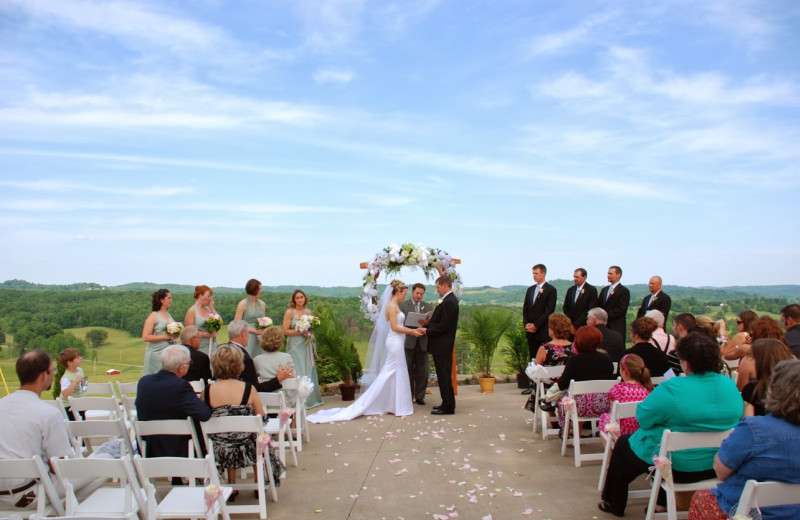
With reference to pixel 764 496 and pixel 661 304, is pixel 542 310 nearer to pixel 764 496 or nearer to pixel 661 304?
pixel 661 304

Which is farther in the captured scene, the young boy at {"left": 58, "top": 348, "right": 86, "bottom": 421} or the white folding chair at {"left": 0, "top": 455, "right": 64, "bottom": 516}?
the young boy at {"left": 58, "top": 348, "right": 86, "bottom": 421}

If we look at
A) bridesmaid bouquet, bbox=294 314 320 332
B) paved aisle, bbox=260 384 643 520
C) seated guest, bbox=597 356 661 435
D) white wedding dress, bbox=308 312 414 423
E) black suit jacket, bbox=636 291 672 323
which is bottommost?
paved aisle, bbox=260 384 643 520

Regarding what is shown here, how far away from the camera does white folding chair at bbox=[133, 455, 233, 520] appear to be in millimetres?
3729

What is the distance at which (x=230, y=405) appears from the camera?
5.20 meters

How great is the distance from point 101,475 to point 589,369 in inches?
188

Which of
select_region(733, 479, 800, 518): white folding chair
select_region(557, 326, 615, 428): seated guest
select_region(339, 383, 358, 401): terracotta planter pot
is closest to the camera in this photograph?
select_region(733, 479, 800, 518): white folding chair

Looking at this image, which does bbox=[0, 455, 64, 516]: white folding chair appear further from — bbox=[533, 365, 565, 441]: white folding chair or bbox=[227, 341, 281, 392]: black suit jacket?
bbox=[533, 365, 565, 441]: white folding chair

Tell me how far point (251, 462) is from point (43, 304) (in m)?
9.90

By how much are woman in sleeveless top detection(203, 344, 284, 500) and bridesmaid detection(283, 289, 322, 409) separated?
448 centimetres

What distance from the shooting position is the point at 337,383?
11523mm

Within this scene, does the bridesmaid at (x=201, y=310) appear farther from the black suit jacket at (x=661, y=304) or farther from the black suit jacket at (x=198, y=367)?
the black suit jacket at (x=661, y=304)

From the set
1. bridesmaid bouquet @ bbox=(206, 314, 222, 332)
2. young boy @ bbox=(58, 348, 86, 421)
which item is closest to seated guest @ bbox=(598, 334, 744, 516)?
young boy @ bbox=(58, 348, 86, 421)

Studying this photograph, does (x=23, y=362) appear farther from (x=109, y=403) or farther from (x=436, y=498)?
(x=436, y=498)

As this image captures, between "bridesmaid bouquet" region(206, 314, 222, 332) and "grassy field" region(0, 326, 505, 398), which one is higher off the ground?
"bridesmaid bouquet" region(206, 314, 222, 332)
